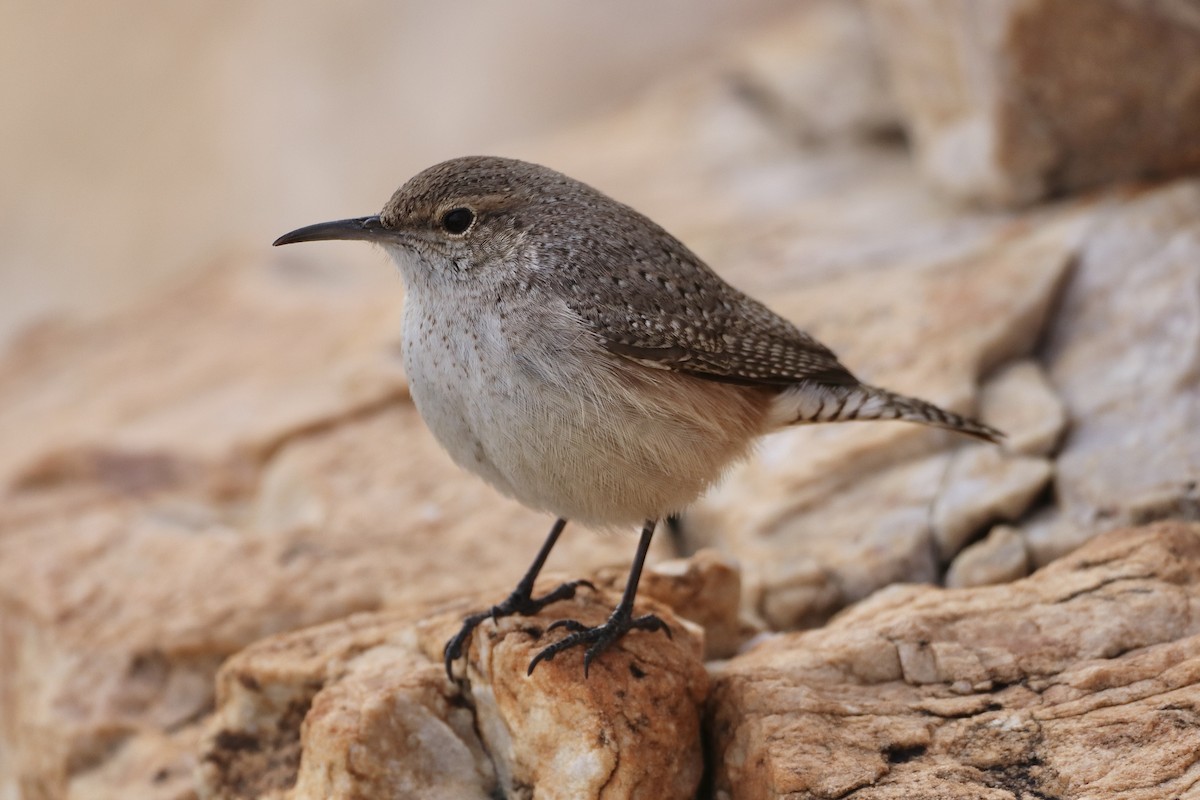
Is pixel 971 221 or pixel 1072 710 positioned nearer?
pixel 1072 710

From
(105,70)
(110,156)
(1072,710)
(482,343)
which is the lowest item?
(1072,710)

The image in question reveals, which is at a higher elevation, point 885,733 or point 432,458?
point 432,458

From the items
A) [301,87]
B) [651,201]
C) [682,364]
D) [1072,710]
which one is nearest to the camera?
[1072,710]

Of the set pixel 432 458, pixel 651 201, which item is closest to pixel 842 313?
pixel 432 458

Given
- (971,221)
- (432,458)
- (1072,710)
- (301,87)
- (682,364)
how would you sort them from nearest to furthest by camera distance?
(1072,710) → (682,364) → (432,458) → (971,221) → (301,87)

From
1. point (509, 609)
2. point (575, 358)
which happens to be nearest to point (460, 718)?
point (509, 609)

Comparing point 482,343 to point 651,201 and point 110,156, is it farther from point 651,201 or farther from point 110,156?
point 110,156

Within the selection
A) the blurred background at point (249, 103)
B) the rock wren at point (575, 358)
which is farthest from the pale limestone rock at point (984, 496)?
the blurred background at point (249, 103)
